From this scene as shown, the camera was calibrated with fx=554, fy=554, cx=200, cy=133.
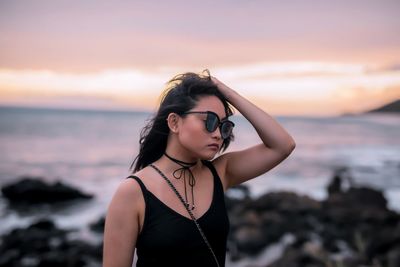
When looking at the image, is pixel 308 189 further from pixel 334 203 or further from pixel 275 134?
pixel 275 134

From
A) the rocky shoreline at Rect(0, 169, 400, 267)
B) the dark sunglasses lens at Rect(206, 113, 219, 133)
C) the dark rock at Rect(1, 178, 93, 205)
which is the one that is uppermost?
the dark sunglasses lens at Rect(206, 113, 219, 133)

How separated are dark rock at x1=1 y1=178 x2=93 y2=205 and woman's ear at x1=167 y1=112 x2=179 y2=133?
17.2 meters

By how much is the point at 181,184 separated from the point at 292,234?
453 inches

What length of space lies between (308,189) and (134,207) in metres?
20.1

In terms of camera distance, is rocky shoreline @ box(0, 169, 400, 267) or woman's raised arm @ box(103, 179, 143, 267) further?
rocky shoreline @ box(0, 169, 400, 267)

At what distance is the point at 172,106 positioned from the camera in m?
2.53

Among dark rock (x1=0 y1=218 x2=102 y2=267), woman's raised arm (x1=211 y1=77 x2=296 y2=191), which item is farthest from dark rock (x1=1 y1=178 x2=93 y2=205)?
woman's raised arm (x1=211 y1=77 x2=296 y2=191)

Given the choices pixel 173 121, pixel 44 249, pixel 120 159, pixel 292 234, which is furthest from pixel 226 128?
pixel 120 159

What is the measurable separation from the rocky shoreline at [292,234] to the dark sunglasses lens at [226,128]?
7844mm

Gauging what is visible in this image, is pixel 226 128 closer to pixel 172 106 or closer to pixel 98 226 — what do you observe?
pixel 172 106

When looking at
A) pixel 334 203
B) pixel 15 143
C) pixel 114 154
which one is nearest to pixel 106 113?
pixel 15 143

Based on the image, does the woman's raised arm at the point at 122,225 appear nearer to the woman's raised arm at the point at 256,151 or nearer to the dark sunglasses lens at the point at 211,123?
the dark sunglasses lens at the point at 211,123

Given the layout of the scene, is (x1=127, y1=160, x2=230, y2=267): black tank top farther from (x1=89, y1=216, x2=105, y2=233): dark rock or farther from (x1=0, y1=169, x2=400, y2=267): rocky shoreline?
(x1=89, y1=216, x2=105, y2=233): dark rock

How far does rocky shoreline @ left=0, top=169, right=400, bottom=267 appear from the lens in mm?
11266
